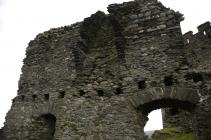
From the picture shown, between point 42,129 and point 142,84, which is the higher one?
point 142,84

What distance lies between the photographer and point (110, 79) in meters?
9.55

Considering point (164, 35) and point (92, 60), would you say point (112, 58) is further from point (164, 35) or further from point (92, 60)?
point (164, 35)

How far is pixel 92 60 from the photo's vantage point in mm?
10227

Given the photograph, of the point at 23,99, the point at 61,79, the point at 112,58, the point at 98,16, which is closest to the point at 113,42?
the point at 112,58

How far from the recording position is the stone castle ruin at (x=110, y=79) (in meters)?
8.61

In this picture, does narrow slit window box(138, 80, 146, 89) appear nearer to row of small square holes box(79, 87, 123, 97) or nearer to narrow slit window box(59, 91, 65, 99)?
row of small square holes box(79, 87, 123, 97)

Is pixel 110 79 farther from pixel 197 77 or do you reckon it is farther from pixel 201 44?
pixel 201 44

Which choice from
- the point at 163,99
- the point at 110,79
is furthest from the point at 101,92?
the point at 163,99

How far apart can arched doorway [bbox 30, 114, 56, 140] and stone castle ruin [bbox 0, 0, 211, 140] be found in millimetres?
34

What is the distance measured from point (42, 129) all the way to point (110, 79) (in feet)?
10.4

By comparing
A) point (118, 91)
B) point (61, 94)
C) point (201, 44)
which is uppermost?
point (201, 44)

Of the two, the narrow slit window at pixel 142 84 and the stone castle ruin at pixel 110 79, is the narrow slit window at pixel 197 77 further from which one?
the narrow slit window at pixel 142 84

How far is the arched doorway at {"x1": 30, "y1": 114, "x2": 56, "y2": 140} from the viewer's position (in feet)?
35.1

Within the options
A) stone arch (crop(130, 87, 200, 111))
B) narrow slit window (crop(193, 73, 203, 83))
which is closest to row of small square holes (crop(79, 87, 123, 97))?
stone arch (crop(130, 87, 200, 111))
